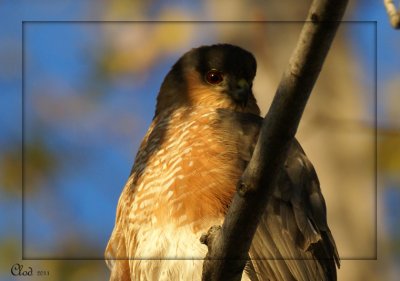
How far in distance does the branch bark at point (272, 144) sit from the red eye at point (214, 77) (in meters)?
2.16

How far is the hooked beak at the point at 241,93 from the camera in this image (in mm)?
5270

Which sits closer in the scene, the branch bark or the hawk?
the branch bark

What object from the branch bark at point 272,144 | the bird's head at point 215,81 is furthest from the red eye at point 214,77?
the branch bark at point 272,144

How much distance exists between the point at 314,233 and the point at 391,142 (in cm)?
119

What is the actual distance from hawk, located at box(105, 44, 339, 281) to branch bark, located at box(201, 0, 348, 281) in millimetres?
806

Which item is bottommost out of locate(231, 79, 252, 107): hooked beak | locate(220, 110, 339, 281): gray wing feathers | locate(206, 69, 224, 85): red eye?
locate(220, 110, 339, 281): gray wing feathers

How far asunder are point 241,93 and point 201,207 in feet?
4.02

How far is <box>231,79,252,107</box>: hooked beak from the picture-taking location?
17.3 ft

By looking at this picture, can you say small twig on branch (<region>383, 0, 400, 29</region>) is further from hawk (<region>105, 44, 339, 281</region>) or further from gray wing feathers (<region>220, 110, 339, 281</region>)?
hawk (<region>105, 44, 339, 281</region>)

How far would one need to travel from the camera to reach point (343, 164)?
17.7ft

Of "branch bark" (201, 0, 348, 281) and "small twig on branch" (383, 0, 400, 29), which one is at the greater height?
"small twig on branch" (383, 0, 400, 29)

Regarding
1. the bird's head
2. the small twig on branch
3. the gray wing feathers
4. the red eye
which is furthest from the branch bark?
the red eye

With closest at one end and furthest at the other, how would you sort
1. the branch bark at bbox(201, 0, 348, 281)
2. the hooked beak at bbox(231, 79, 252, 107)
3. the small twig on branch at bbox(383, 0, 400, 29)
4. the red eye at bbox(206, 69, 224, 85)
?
the small twig on branch at bbox(383, 0, 400, 29) < the branch bark at bbox(201, 0, 348, 281) < the hooked beak at bbox(231, 79, 252, 107) < the red eye at bbox(206, 69, 224, 85)

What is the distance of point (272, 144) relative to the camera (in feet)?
9.94
